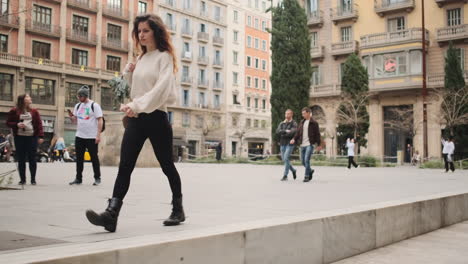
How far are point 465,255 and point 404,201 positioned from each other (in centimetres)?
122

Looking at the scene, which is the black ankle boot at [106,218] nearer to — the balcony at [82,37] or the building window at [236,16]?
the balcony at [82,37]

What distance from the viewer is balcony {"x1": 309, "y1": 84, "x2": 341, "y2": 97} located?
1660 inches

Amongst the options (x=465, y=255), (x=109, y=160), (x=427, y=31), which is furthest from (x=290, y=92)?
(x=465, y=255)

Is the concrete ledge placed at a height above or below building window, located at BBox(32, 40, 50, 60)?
below

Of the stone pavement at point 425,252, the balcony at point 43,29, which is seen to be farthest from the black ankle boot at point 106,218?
the balcony at point 43,29

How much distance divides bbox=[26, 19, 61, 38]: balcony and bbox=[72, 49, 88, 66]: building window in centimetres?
246

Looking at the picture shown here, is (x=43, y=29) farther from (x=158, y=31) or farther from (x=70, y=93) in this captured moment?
(x=158, y=31)

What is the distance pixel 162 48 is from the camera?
4355mm

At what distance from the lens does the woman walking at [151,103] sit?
4.12 meters

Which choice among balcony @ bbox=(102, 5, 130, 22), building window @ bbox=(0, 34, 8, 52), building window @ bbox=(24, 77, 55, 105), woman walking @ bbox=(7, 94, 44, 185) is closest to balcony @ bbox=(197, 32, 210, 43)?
balcony @ bbox=(102, 5, 130, 22)

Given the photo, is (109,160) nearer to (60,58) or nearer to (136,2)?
(60,58)

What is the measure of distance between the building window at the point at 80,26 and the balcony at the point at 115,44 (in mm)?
2042

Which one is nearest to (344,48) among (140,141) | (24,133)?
(24,133)

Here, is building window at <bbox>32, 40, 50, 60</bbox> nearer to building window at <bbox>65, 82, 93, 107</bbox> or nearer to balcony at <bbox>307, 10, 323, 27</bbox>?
building window at <bbox>65, 82, 93, 107</bbox>
